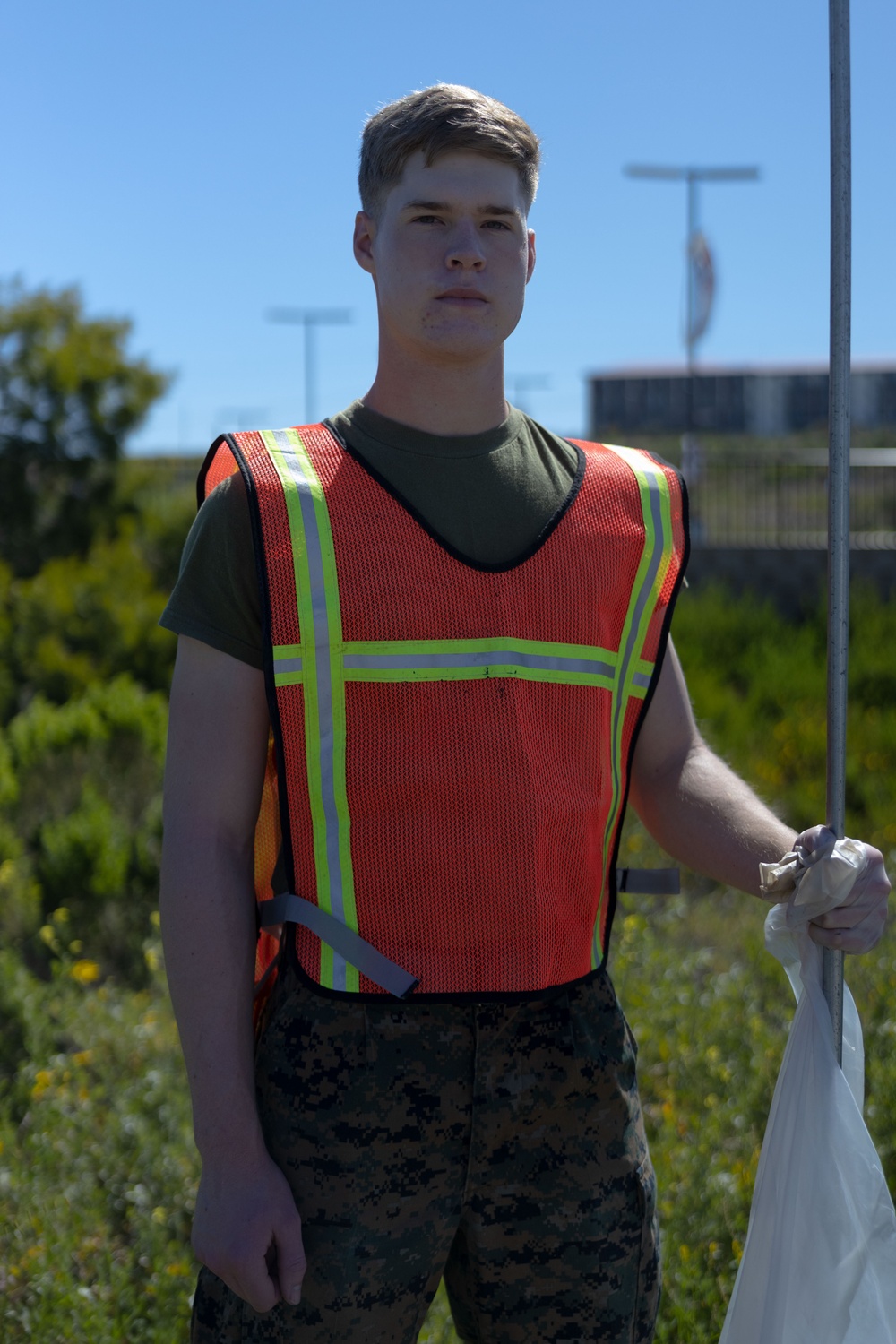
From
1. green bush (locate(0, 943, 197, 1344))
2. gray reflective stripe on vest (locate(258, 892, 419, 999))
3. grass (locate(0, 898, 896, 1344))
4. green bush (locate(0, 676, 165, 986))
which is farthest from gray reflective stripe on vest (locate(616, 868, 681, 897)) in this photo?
green bush (locate(0, 676, 165, 986))

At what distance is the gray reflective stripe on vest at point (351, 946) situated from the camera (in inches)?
62.7

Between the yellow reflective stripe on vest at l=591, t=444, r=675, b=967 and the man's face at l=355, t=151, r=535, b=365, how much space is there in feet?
0.89

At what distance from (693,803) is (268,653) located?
0.67 meters

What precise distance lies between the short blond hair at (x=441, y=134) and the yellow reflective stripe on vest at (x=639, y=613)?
40cm

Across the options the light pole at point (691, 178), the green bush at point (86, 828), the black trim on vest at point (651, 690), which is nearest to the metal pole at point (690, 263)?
the light pole at point (691, 178)

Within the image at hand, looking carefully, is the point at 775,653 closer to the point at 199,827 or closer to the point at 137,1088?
the point at 137,1088

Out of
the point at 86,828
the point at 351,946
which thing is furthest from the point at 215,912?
the point at 86,828

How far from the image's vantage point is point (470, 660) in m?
1.63

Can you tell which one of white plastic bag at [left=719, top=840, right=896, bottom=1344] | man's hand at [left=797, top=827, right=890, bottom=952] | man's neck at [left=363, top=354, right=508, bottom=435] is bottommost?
white plastic bag at [left=719, top=840, right=896, bottom=1344]

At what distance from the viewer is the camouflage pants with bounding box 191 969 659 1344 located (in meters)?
1.59

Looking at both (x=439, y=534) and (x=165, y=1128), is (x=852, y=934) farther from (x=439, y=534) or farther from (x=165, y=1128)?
(x=165, y=1128)

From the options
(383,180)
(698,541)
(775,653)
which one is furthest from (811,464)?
(383,180)

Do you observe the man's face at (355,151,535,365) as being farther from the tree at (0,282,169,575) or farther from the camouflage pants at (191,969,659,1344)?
the tree at (0,282,169,575)

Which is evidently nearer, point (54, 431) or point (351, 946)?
point (351, 946)
